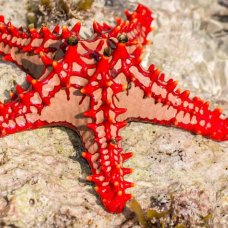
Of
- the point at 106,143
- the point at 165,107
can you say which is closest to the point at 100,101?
the point at 106,143

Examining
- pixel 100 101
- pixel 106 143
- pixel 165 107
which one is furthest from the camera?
pixel 165 107

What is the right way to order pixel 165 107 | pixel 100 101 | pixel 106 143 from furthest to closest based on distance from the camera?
pixel 165 107
pixel 100 101
pixel 106 143

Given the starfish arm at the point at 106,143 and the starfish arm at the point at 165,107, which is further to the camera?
the starfish arm at the point at 165,107

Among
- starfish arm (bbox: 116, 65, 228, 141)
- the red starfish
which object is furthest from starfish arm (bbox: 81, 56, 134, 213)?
starfish arm (bbox: 116, 65, 228, 141)

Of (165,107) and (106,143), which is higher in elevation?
(165,107)

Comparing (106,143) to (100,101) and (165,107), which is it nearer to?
(100,101)

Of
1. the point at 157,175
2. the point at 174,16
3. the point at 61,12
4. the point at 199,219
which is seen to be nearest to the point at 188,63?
the point at 174,16

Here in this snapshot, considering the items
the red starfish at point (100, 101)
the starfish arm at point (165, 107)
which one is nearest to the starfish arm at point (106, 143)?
the red starfish at point (100, 101)

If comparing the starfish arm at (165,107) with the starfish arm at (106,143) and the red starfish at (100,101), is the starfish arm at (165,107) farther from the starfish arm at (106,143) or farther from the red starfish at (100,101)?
the starfish arm at (106,143)
